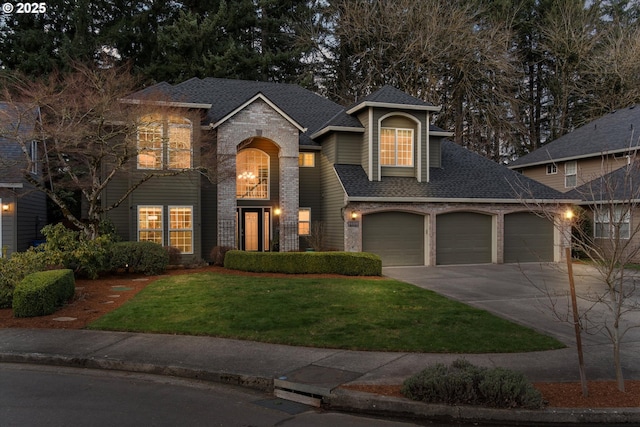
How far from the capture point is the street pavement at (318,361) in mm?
5383

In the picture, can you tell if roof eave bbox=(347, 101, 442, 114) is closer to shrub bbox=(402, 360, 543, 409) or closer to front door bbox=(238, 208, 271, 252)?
front door bbox=(238, 208, 271, 252)

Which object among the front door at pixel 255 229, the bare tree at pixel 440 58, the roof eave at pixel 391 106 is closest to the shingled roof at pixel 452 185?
the roof eave at pixel 391 106

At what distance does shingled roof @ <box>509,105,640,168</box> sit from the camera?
932 inches

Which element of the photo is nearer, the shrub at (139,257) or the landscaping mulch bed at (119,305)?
the landscaping mulch bed at (119,305)

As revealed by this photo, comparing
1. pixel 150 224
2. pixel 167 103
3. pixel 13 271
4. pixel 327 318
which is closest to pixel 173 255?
pixel 150 224

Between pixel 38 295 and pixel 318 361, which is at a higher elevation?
pixel 38 295

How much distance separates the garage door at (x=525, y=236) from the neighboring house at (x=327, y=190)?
0.16 feet

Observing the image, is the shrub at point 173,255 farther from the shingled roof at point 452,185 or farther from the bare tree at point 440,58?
the bare tree at point 440,58

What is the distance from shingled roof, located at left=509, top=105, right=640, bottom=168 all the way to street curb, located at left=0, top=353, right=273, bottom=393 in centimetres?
2099

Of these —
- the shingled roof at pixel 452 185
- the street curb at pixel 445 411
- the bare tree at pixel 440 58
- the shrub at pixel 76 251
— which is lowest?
the street curb at pixel 445 411

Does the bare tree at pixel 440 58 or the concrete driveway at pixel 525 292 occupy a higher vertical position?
the bare tree at pixel 440 58

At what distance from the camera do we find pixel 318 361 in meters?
7.02

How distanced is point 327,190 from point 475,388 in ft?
51.2

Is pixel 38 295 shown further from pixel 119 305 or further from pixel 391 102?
pixel 391 102
